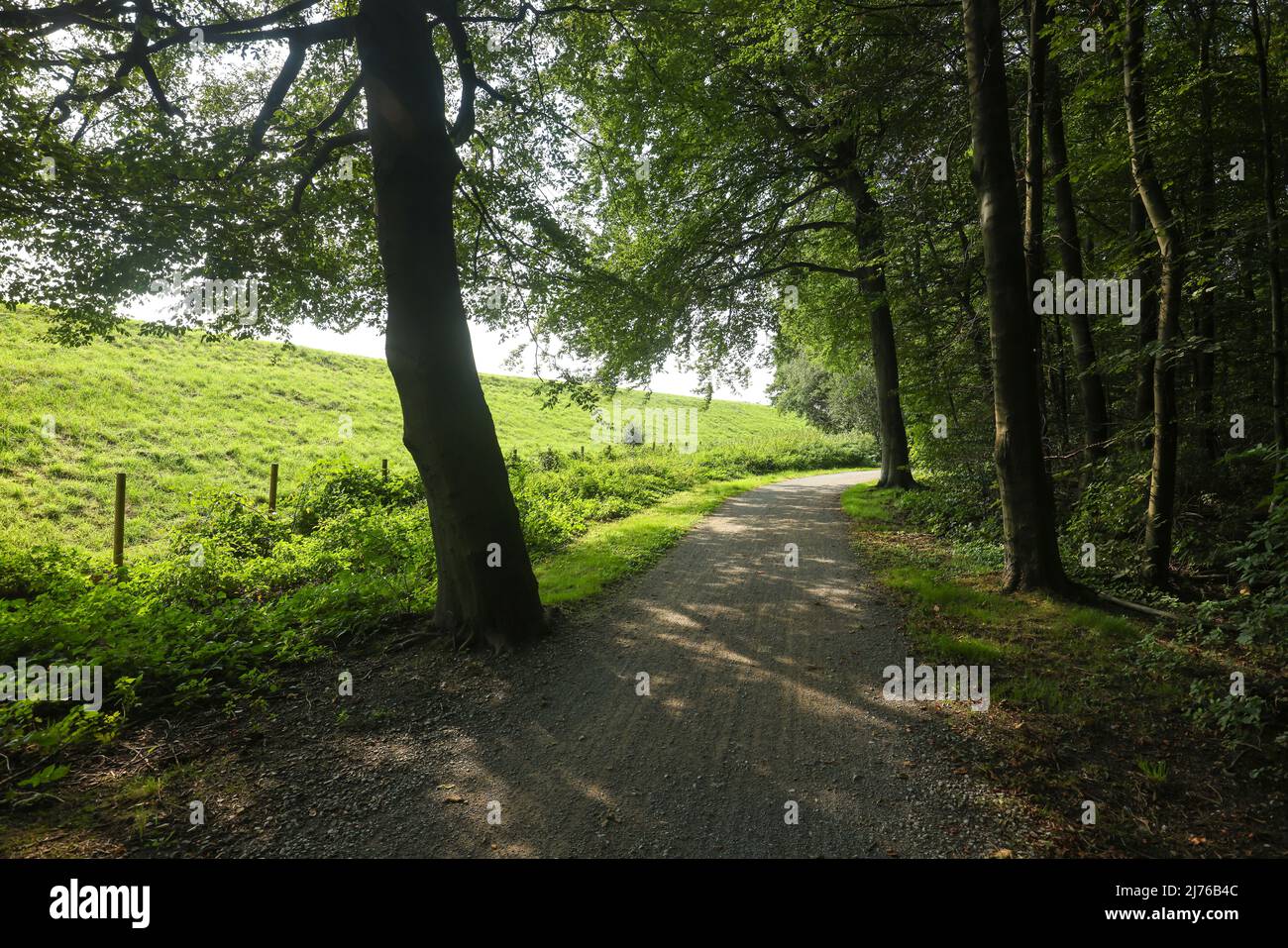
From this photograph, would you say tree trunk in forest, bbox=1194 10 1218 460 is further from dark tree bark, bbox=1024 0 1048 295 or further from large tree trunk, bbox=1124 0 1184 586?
dark tree bark, bbox=1024 0 1048 295

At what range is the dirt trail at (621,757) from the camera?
328 centimetres

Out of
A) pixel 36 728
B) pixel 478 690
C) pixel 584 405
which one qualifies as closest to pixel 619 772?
pixel 478 690

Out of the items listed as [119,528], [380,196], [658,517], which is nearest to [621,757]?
[380,196]

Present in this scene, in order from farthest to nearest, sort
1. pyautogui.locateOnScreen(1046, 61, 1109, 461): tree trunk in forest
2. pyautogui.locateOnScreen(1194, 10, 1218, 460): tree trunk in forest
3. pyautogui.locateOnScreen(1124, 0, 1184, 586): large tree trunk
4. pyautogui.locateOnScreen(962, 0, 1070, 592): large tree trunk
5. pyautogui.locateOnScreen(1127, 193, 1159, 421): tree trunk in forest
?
pyautogui.locateOnScreen(1046, 61, 1109, 461): tree trunk in forest < pyautogui.locateOnScreen(1127, 193, 1159, 421): tree trunk in forest < pyautogui.locateOnScreen(962, 0, 1070, 592): large tree trunk < pyautogui.locateOnScreen(1194, 10, 1218, 460): tree trunk in forest < pyautogui.locateOnScreen(1124, 0, 1184, 586): large tree trunk

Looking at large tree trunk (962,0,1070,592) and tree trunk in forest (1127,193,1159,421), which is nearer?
large tree trunk (962,0,1070,592)

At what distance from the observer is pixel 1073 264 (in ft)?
28.4

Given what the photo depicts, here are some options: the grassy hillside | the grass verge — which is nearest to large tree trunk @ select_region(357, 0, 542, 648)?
the grass verge

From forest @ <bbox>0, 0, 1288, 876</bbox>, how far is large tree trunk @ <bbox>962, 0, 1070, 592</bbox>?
0.04m

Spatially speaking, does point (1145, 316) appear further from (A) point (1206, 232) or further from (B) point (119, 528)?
(B) point (119, 528)

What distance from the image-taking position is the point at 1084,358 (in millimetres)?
8352

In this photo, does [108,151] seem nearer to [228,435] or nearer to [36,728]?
[36,728]

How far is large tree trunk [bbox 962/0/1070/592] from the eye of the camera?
278 inches

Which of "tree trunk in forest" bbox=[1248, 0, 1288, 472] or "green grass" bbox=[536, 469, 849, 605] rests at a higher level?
"tree trunk in forest" bbox=[1248, 0, 1288, 472]

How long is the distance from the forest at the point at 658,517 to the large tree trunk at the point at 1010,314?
42 mm
